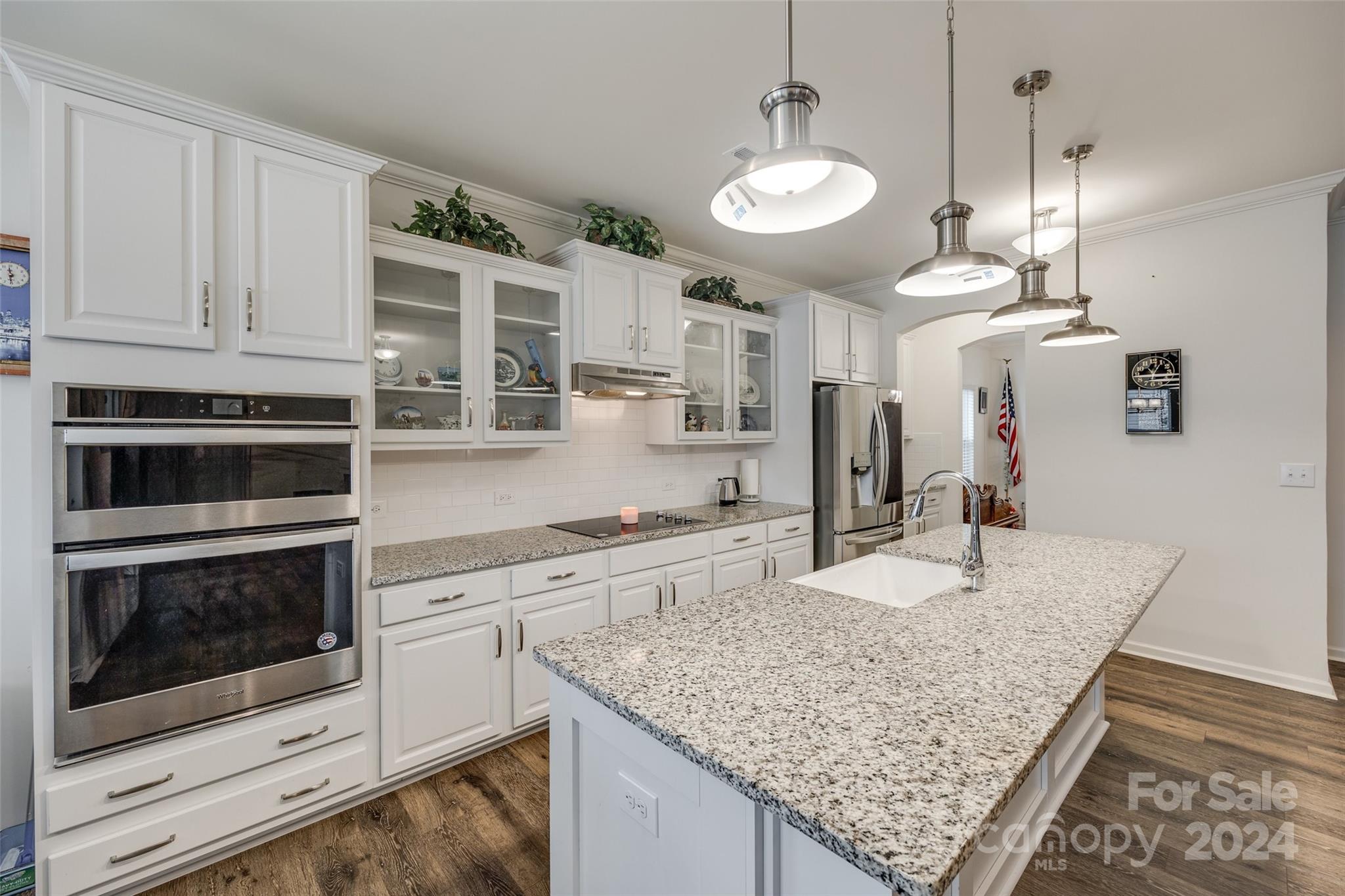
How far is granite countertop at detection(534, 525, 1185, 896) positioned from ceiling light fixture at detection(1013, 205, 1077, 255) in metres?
2.06

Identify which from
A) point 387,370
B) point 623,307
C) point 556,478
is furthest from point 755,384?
point 387,370

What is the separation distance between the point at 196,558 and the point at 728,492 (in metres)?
2.95

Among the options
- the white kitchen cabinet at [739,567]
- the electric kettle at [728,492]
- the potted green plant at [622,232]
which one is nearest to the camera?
the potted green plant at [622,232]

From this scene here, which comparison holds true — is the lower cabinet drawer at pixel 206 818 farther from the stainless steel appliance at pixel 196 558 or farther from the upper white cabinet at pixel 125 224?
the upper white cabinet at pixel 125 224

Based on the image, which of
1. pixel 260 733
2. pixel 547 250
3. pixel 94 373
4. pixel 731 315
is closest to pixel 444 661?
pixel 260 733

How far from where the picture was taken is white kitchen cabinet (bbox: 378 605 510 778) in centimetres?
213

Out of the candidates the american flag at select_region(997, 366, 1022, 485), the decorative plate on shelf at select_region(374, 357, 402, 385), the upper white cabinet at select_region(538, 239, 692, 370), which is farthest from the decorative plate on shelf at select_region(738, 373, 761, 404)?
the american flag at select_region(997, 366, 1022, 485)

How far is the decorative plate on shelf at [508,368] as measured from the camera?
2.77 m

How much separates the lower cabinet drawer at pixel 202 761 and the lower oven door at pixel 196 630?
0.07 m

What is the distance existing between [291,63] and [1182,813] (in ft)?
13.5

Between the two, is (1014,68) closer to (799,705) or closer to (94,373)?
(799,705)

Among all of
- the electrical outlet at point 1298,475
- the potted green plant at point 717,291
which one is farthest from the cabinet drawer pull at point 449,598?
the electrical outlet at point 1298,475

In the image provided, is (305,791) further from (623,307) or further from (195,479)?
(623,307)

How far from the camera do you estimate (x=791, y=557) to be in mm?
3770
